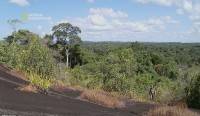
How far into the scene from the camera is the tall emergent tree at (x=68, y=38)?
11016cm

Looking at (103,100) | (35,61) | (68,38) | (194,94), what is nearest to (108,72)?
(35,61)

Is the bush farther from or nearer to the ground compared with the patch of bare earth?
nearer to the ground

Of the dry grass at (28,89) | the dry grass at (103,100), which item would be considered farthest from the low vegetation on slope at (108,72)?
the dry grass at (103,100)

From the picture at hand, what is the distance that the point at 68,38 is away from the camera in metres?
111

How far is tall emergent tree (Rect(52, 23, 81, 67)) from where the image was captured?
11016 centimetres

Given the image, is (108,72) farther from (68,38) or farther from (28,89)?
(68,38)

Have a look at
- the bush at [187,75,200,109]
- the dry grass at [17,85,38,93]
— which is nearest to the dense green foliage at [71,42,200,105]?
the bush at [187,75,200,109]

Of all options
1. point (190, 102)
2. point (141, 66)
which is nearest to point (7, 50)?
point (190, 102)

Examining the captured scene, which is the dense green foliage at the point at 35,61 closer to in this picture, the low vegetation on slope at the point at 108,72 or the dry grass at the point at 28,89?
the low vegetation on slope at the point at 108,72

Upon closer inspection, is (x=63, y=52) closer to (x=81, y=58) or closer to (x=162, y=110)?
(x=81, y=58)

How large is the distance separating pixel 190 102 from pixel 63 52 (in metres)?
80.0

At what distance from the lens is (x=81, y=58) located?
349 feet

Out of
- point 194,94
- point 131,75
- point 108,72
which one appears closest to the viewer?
point 194,94

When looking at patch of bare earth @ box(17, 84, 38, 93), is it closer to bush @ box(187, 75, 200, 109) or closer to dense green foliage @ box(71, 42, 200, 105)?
dense green foliage @ box(71, 42, 200, 105)
